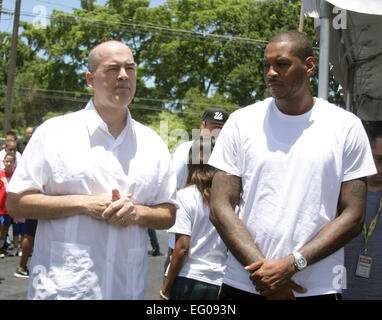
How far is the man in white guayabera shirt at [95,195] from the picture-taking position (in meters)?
2.21

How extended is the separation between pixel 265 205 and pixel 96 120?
2.91 feet

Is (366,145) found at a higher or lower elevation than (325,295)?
higher

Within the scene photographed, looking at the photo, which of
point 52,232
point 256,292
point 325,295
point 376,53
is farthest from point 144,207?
point 376,53

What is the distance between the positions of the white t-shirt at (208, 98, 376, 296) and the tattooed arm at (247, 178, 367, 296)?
0.04 m

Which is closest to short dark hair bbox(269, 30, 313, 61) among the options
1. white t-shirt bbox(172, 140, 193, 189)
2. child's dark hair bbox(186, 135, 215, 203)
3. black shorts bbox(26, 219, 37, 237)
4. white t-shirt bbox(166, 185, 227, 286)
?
child's dark hair bbox(186, 135, 215, 203)

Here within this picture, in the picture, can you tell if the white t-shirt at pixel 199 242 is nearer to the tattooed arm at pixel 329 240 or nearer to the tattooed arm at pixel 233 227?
the tattooed arm at pixel 233 227

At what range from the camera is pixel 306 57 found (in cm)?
239

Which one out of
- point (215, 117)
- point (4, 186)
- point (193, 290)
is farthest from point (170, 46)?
point (193, 290)

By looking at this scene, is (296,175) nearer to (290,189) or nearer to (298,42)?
(290,189)

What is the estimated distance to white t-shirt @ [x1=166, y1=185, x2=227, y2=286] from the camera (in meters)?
3.25

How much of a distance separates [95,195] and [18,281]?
488 centimetres

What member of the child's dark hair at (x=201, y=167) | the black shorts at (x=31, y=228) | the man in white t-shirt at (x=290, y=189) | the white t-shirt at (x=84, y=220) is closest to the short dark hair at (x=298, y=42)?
the man in white t-shirt at (x=290, y=189)
